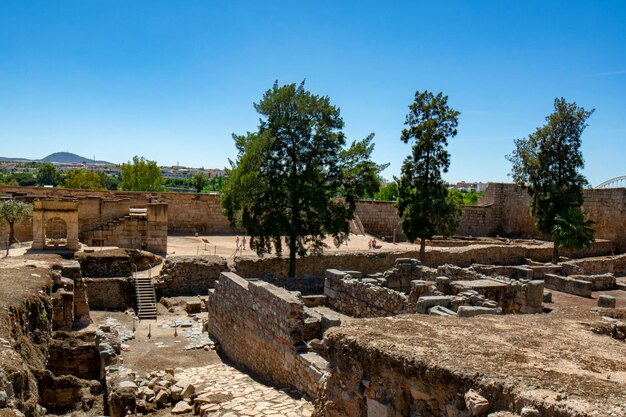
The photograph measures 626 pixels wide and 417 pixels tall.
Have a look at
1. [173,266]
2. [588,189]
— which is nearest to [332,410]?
[173,266]

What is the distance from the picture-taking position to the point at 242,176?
62.2 ft

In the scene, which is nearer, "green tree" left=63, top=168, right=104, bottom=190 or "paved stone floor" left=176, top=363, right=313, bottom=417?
"paved stone floor" left=176, top=363, right=313, bottom=417

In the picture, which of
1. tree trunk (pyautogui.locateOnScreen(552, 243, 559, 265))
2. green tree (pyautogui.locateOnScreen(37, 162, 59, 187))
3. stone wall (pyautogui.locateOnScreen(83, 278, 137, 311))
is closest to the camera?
stone wall (pyautogui.locateOnScreen(83, 278, 137, 311))

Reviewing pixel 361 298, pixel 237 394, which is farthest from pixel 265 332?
pixel 361 298

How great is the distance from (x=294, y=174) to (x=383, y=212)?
62.0 feet

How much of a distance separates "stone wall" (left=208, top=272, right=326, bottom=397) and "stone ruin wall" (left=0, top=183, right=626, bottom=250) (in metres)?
15.3

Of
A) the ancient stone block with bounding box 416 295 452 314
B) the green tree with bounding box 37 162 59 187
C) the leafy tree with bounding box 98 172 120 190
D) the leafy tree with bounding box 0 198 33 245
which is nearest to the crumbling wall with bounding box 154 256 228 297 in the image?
the leafy tree with bounding box 0 198 33 245

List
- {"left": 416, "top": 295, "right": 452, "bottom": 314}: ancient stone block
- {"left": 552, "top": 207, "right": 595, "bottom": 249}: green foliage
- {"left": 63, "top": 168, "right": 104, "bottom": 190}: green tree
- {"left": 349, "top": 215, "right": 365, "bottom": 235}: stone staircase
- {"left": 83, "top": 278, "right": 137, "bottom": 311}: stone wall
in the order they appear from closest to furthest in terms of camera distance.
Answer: {"left": 416, "top": 295, "right": 452, "bottom": 314}: ancient stone block < {"left": 83, "top": 278, "right": 137, "bottom": 311}: stone wall < {"left": 552, "top": 207, "right": 595, "bottom": 249}: green foliage < {"left": 349, "top": 215, "right": 365, "bottom": 235}: stone staircase < {"left": 63, "top": 168, "right": 104, "bottom": 190}: green tree

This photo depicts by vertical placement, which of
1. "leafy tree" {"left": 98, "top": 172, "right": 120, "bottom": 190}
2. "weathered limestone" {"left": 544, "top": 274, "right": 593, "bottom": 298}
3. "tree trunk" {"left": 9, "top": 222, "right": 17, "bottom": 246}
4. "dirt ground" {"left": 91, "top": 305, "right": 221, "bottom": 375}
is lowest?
"dirt ground" {"left": 91, "top": 305, "right": 221, "bottom": 375}

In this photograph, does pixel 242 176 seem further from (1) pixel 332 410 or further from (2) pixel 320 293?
(1) pixel 332 410

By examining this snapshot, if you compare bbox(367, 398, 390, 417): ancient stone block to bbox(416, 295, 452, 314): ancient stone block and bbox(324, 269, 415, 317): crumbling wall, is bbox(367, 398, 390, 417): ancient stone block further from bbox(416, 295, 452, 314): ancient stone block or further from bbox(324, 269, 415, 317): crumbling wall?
bbox(324, 269, 415, 317): crumbling wall

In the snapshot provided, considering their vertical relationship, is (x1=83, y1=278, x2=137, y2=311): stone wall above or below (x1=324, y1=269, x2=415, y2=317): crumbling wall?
below

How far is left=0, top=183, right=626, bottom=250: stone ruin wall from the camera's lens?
91.1ft

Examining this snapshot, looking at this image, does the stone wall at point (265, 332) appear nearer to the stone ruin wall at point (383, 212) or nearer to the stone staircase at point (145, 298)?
the stone staircase at point (145, 298)
